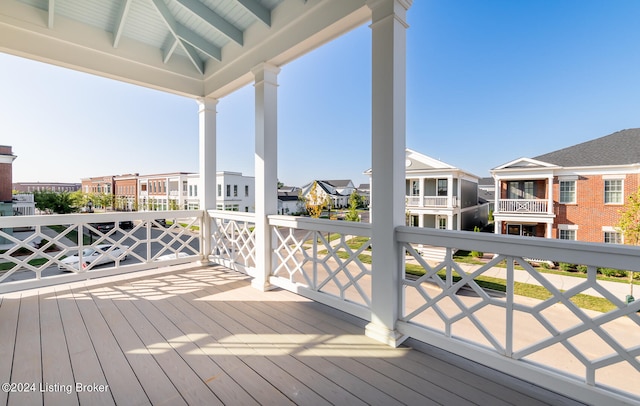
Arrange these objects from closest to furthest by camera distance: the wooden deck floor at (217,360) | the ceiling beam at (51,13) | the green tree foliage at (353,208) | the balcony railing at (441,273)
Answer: the balcony railing at (441,273) < the wooden deck floor at (217,360) < the ceiling beam at (51,13) < the green tree foliage at (353,208)

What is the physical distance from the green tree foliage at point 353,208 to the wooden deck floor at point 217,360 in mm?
1290

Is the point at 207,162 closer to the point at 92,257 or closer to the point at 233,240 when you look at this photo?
the point at 233,240

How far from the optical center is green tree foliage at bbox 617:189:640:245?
248 centimetres

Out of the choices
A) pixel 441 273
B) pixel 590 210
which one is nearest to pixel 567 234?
pixel 590 210

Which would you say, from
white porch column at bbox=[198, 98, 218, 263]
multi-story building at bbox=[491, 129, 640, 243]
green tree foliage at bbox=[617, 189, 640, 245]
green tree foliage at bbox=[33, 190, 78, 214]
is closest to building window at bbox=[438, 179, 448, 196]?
multi-story building at bbox=[491, 129, 640, 243]

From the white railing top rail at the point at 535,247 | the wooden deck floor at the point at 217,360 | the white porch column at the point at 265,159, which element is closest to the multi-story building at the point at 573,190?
the white railing top rail at the point at 535,247

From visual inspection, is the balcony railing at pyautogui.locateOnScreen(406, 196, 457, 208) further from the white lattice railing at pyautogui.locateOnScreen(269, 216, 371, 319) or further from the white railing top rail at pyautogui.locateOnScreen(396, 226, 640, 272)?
the white railing top rail at pyautogui.locateOnScreen(396, 226, 640, 272)

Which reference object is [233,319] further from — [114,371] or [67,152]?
[67,152]

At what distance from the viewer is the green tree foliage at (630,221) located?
8.14ft

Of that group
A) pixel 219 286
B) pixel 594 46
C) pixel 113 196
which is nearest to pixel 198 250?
pixel 219 286

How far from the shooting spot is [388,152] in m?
2.07

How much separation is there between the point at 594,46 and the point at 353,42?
9.32 feet

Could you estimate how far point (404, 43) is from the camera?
2119 millimetres

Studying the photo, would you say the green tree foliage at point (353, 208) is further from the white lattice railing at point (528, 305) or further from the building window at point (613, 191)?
the building window at point (613, 191)
